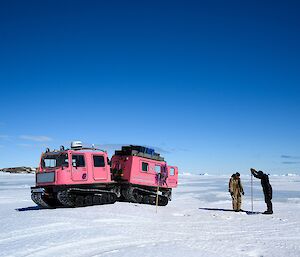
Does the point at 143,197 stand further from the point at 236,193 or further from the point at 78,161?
the point at 236,193

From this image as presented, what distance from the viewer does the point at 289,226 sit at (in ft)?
40.2

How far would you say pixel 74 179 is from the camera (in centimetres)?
1547

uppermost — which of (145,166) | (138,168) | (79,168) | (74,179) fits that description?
(145,166)

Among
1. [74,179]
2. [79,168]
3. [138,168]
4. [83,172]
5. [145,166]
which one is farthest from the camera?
[145,166]

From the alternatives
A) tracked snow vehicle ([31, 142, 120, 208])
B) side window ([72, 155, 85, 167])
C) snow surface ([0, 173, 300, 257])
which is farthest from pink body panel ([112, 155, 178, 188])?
snow surface ([0, 173, 300, 257])

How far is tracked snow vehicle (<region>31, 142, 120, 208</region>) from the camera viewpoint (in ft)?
49.4

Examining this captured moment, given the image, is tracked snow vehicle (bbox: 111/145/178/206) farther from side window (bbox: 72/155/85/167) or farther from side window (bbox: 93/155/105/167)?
side window (bbox: 72/155/85/167)

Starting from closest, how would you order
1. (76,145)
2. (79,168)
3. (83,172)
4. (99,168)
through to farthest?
(79,168) → (83,172) → (76,145) → (99,168)

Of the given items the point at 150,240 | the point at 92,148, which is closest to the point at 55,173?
the point at 92,148

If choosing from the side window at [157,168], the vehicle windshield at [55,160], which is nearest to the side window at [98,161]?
the vehicle windshield at [55,160]

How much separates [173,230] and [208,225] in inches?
73.0

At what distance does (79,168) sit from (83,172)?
266 mm

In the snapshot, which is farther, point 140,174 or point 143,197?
point 143,197

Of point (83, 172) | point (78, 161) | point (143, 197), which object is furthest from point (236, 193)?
point (78, 161)
